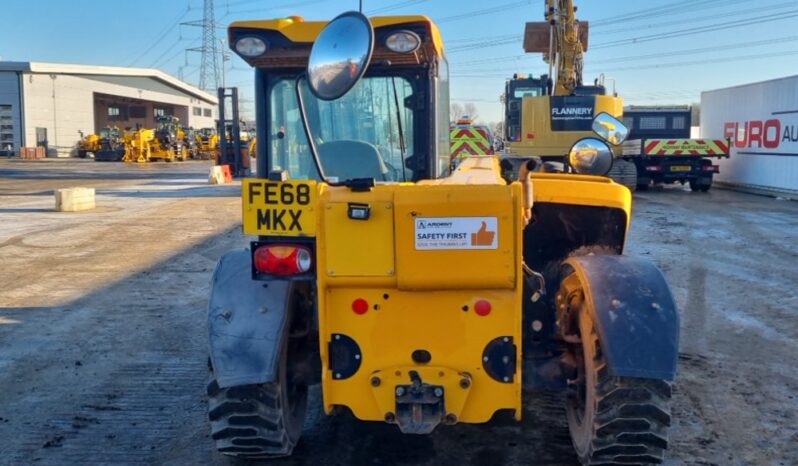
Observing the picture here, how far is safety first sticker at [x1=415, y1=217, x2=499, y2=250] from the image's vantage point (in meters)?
3.04

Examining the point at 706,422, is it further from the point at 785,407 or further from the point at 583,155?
the point at 583,155

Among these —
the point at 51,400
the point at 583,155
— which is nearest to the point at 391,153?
the point at 583,155

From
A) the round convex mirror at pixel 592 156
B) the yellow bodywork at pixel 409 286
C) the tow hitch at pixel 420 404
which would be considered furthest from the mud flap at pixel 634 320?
the round convex mirror at pixel 592 156

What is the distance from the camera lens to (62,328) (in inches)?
263

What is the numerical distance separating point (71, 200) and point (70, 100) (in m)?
40.8

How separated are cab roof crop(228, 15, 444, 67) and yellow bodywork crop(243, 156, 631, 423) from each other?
2.61 ft

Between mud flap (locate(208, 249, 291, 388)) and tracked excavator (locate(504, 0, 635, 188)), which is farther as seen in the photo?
tracked excavator (locate(504, 0, 635, 188))

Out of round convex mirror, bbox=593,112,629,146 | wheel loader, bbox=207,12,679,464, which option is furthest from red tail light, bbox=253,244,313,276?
round convex mirror, bbox=593,112,629,146

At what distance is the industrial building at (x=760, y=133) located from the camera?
19.2 metres

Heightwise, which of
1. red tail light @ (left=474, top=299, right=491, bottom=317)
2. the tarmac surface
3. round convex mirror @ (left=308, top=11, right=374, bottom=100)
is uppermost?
round convex mirror @ (left=308, top=11, right=374, bottom=100)

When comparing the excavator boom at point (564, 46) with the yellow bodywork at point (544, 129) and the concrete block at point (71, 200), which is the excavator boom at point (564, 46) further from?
the concrete block at point (71, 200)

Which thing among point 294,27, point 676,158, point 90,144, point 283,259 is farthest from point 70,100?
point 283,259

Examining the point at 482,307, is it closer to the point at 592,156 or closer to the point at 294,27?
the point at 592,156

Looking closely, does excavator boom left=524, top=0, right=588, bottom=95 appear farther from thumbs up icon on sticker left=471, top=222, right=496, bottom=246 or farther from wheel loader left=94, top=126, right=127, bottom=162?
wheel loader left=94, top=126, right=127, bottom=162
